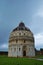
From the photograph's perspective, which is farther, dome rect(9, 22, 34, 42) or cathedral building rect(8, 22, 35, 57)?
dome rect(9, 22, 34, 42)

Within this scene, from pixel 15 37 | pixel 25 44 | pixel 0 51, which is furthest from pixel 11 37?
pixel 0 51

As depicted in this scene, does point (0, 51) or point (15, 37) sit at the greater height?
point (15, 37)

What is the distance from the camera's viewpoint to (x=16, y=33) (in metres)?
64.8

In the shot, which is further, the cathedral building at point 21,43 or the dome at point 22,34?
the dome at point 22,34

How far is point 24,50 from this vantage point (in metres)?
64.6

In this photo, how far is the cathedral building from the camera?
63806 millimetres

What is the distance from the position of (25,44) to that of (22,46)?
4.75 ft

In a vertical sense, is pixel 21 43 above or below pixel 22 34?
below

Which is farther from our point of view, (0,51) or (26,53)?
(0,51)

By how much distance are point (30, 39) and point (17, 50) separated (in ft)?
22.0

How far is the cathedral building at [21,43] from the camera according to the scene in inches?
2512

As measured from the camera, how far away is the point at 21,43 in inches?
2500

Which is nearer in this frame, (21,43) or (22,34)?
(21,43)

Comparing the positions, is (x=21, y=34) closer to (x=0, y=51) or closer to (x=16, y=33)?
(x=16, y=33)
